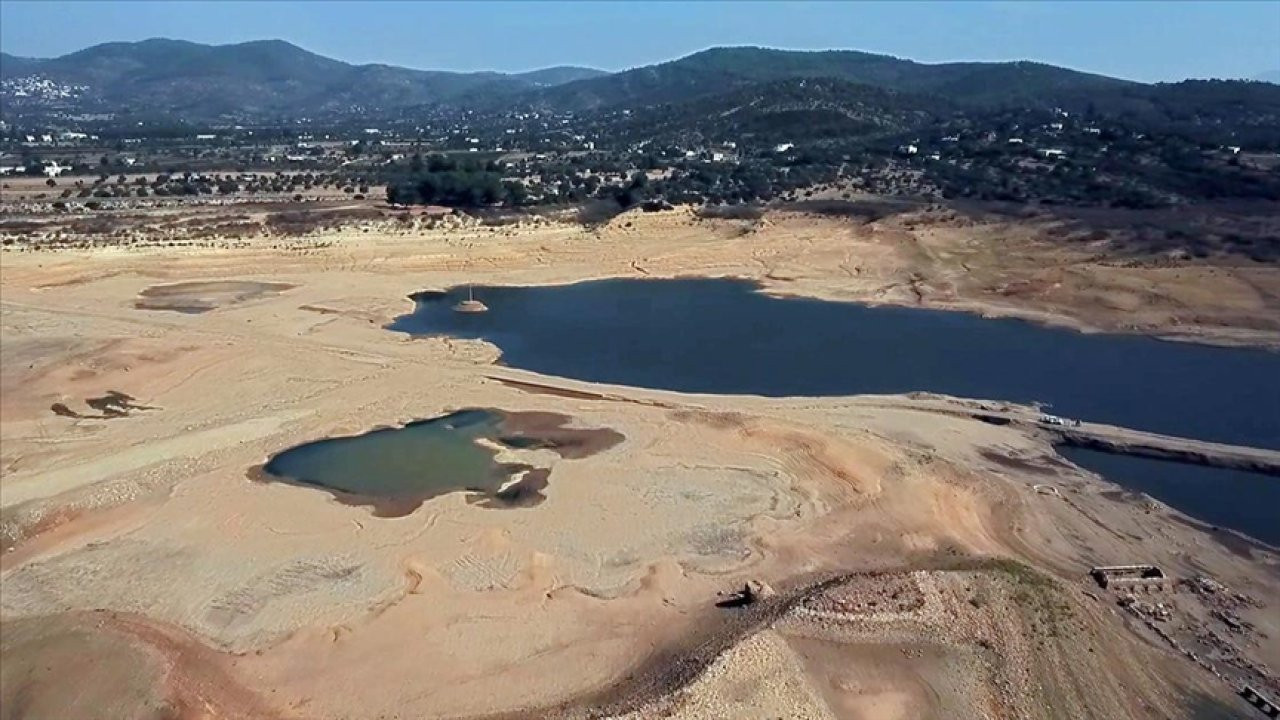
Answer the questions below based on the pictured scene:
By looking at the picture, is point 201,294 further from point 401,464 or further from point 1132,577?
point 1132,577

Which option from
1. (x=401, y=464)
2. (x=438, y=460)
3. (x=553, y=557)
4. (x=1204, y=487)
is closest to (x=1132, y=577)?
(x=1204, y=487)

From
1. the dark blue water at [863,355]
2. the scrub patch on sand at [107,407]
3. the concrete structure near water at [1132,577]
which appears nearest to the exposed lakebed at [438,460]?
the dark blue water at [863,355]

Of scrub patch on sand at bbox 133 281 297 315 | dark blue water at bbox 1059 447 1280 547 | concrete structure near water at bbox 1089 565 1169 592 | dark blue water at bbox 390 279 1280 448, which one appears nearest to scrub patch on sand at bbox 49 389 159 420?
scrub patch on sand at bbox 133 281 297 315

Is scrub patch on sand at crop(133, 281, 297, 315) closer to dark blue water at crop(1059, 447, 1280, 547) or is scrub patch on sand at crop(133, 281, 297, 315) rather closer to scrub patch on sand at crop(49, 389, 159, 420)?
scrub patch on sand at crop(49, 389, 159, 420)

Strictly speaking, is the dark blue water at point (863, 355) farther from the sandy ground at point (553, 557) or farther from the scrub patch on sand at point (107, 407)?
the scrub patch on sand at point (107, 407)

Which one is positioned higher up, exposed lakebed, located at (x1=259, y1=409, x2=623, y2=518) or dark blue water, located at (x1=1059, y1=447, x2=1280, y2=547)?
dark blue water, located at (x1=1059, y1=447, x2=1280, y2=547)

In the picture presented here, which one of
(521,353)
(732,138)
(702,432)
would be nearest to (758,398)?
(702,432)

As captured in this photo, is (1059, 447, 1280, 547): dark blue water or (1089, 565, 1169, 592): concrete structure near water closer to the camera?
(1089, 565, 1169, 592): concrete structure near water
